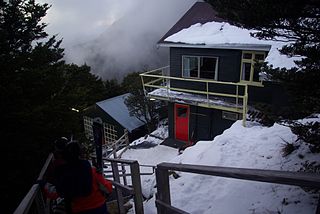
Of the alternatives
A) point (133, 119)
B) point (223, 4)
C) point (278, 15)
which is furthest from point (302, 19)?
point (133, 119)

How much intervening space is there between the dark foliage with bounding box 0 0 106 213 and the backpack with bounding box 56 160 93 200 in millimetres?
2549

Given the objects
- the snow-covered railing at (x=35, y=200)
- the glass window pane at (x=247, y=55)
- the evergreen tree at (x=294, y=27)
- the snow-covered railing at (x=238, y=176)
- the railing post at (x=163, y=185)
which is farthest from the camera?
the glass window pane at (x=247, y=55)

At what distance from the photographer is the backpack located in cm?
319

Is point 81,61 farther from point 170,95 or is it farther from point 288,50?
point 288,50

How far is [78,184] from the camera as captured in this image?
10.6ft

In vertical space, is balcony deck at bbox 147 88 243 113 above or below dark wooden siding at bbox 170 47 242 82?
below

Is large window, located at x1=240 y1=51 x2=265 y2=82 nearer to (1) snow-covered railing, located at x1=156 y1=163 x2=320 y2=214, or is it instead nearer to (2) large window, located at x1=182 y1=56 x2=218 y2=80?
(2) large window, located at x1=182 y1=56 x2=218 y2=80

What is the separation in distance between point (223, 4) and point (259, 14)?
25.4 inches

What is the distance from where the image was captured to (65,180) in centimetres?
319

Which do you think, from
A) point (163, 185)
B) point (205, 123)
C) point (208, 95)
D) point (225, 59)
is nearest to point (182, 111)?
point (205, 123)

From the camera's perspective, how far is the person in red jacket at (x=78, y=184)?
3.19 m

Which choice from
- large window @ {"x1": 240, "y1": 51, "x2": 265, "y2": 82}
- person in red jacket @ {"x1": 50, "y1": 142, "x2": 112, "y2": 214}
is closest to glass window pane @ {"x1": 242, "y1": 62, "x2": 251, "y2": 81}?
large window @ {"x1": 240, "y1": 51, "x2": 265, "y2": 82}

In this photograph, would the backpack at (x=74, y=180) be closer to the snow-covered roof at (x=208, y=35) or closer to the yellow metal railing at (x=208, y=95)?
the yellow metal railing at (x=208, y=95)

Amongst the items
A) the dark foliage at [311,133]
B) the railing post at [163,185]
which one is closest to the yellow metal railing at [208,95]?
the dark foliage at [311,133]
